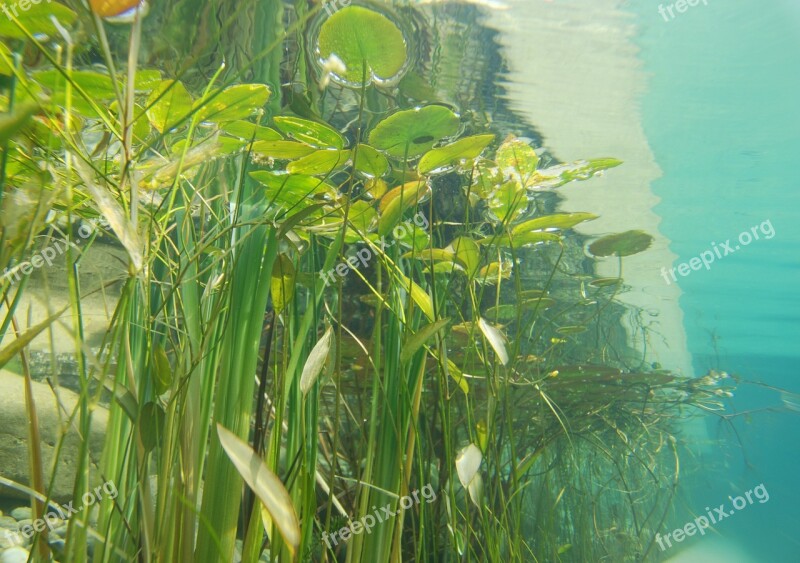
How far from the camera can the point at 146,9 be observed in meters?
3.03

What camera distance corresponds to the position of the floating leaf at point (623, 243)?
11.2 ft

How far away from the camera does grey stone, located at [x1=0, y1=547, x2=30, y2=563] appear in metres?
3.15

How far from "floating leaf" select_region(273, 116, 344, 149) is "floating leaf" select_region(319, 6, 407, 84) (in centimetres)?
27

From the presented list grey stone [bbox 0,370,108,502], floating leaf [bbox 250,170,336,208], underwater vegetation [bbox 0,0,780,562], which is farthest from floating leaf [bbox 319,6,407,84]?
grey stone [bbox 0,370,108,502]

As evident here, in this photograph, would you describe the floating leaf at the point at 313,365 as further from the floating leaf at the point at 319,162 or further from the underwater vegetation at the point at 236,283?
the floating leaf at the point at 319,162

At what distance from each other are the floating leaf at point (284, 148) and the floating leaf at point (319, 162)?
27 mm

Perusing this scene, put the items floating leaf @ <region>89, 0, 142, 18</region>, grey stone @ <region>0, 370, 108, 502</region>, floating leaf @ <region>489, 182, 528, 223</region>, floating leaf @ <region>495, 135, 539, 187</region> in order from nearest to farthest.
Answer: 1. floating leaf @ <region>89, 0, 142, 18</region>
2. floating leaf @ <region>489, 182, 528, 223</region>
3. floating leaf @ <region>495, 135, 539, 187</region>
4. grey stone @ <region>0, 370, 108, 502</region>

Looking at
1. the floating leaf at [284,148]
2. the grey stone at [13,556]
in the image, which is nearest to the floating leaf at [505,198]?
the floating leaf at [284,148]

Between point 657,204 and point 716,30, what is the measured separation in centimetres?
328

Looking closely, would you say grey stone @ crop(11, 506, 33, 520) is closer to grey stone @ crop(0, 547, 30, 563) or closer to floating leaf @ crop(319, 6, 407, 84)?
grey stone @ crop(0, 547, 30, 563)

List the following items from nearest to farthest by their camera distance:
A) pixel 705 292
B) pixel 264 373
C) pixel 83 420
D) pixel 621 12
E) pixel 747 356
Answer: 1. pixel 83 420
2. pixel 264 373
3. pixel 621 12
4. pixel 705 292
5. pixel 747 356

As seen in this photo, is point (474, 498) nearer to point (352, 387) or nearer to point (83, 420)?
point (83, 420)

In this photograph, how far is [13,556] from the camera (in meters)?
3.20

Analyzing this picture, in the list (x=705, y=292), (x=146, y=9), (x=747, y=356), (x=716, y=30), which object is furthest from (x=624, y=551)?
(x=747, y=356)
